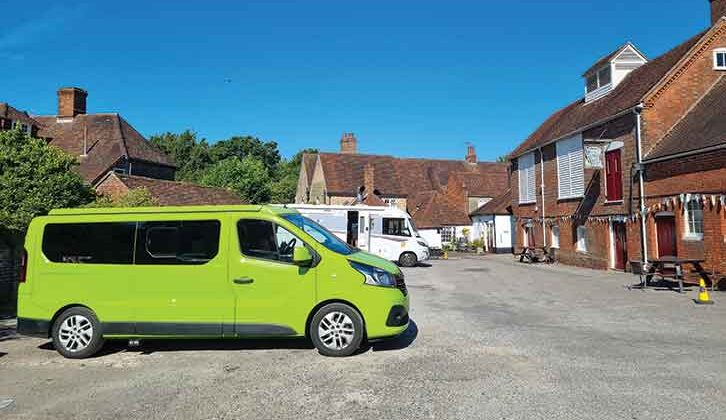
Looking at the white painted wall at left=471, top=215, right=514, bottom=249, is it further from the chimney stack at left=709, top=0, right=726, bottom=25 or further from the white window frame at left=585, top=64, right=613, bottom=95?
the chimney stack at left=709, top=0, right=726, bottom=25

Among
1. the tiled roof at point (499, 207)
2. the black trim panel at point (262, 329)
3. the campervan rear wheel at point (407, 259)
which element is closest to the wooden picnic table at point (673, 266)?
the campervan rear wheel at point (407, 259)

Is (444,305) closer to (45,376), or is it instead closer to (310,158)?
(45,376)

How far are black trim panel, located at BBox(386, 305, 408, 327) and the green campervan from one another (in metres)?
0.01

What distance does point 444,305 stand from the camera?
1151cm

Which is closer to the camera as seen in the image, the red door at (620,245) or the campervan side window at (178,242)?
the campervan side window at (178,242)

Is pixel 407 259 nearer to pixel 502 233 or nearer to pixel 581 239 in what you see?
pixel 581 239

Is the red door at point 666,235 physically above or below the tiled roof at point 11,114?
below

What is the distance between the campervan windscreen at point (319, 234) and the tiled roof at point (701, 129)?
1340 centimetres

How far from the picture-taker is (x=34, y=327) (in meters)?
6.98

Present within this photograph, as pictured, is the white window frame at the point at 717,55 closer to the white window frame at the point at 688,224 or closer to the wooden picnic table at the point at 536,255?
the white window frame at the point at 688,224

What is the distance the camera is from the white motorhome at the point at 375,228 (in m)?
21.2

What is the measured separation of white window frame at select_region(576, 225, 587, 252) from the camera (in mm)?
23297

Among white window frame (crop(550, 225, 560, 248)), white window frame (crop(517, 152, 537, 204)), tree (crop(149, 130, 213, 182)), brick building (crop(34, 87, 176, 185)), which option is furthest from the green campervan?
tree (crop(149, 130, 213, 182))

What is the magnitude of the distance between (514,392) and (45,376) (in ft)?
18.4
